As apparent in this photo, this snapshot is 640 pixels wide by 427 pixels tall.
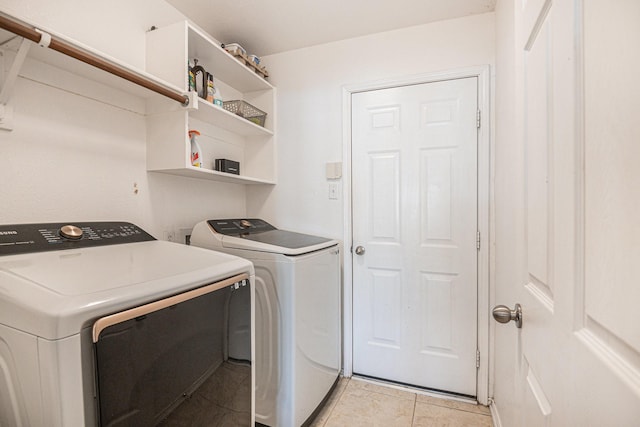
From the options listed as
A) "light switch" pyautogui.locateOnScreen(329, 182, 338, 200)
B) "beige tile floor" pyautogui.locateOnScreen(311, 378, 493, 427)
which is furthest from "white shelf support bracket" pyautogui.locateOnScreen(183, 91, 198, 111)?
"beige tile floor" pyautogui.locateOnScreen(311, 378, 493, 427)

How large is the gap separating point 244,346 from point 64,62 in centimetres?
133

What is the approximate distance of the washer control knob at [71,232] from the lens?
111 cm

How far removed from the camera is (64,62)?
1179mm

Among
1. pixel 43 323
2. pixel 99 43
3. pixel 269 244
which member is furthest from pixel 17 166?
pixel 269 244

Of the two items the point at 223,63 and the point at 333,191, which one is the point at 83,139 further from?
the point at 333,191

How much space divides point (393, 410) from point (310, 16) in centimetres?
254

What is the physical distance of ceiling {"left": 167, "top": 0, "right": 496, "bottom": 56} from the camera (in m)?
1.80

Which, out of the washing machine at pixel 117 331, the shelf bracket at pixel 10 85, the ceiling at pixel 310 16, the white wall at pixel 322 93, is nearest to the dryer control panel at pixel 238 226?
the white wall at pixel 322 93

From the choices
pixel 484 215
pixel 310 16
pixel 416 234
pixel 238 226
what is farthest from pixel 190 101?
pixel 484 215

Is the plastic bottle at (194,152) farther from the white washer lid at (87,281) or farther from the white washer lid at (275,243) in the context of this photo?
the white washer lid at (87,281)

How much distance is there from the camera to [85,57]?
1.07m

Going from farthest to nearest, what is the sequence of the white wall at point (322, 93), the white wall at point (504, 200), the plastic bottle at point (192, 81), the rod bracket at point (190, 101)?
the white wall at point (322, 93) → the plastic bottle at point (192, 81) → the rod bracket at point (190, 101) → the white wall at point (504, 200)

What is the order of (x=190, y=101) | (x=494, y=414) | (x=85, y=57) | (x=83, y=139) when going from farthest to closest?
1. (x=494, y=414)
2. (x=190, y=101)
3. (x=83, y=139)
4. (x=85, y=57)

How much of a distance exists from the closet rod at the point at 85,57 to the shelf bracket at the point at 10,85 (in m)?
0.06
